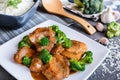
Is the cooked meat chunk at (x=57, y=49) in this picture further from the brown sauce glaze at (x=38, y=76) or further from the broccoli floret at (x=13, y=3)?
the broccoli floret at (x=13, y=3)

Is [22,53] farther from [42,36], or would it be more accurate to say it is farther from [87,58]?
[87,58]

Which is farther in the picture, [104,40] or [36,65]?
[104,40]

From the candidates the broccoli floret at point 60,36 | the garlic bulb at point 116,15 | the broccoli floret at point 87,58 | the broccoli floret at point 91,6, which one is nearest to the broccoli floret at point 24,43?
the broccoli floret at point 60,36

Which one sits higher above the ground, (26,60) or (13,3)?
(13,3)

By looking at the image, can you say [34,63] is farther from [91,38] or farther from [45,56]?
[91,38]

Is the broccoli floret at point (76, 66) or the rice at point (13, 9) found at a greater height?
the rice at point (13, 9)

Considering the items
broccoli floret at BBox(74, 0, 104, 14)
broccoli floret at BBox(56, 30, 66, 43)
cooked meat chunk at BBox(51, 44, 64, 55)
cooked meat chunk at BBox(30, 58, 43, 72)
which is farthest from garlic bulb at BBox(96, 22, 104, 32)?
cooked meat chunk at BBox(30, 58, 43, 72)

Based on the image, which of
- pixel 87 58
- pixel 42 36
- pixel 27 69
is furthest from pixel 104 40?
pixel 27 69
